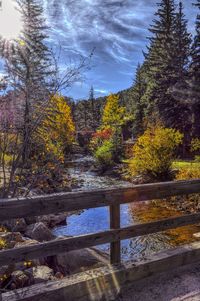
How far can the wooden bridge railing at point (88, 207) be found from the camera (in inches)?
122

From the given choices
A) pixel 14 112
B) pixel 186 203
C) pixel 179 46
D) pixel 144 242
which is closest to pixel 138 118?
pixel 179 46

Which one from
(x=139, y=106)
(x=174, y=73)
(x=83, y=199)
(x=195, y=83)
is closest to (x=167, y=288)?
(x=83, y=199)

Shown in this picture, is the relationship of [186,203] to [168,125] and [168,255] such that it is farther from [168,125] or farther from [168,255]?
[168,125]

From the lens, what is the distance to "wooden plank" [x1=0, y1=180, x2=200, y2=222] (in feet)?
10.2

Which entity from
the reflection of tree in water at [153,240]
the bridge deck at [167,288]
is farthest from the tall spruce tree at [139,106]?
the bridge deck at [167,288]

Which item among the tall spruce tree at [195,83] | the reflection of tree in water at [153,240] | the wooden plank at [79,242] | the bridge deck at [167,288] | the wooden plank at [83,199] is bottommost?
the reflection of tree in water at [153,240]

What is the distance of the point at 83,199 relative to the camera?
353 cm

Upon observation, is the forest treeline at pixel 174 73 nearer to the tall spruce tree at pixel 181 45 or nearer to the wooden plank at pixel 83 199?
the tall spruce tree at pixel 181 45

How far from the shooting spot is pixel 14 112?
5.55m

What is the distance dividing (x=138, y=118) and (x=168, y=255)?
40737mm

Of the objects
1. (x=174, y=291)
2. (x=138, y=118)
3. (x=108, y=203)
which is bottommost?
(x=174, y=291)

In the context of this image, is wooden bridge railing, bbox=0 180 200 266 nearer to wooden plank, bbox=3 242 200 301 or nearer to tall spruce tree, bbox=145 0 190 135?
wooden plank, bbox=3 242 200 301

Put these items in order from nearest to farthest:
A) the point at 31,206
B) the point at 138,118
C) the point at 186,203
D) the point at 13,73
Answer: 1. the point at 31,206
2. the point at 13,73
3. the point at 186,203
4. the point at 138,118

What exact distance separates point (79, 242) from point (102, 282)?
0.50 m
